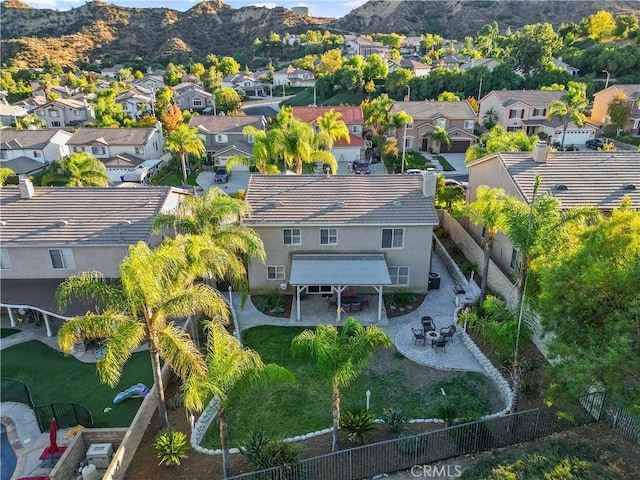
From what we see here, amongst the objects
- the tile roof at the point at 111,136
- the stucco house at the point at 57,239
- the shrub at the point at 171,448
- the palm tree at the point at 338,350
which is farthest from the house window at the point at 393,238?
the tile roof at the point at 111,136

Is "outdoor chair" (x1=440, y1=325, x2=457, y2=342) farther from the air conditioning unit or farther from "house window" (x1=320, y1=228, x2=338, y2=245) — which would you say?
the air conditioning unit

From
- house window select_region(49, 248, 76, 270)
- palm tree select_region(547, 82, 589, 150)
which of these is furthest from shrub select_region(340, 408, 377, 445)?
palm tree select_region(547, 82, 589, 150)

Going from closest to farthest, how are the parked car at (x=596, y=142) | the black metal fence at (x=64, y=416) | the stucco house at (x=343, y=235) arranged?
the black metal fence at (x=64, y=416), the stucco house at (x=343, y=235), the parked car at (x=596, y=142)

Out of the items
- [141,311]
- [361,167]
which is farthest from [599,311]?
[361,167]

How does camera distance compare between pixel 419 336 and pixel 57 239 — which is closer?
pixel 419 336

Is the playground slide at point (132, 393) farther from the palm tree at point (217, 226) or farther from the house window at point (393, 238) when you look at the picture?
the house window at point (393, 238)

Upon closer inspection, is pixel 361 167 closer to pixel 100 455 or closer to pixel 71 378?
pixel 71 378
